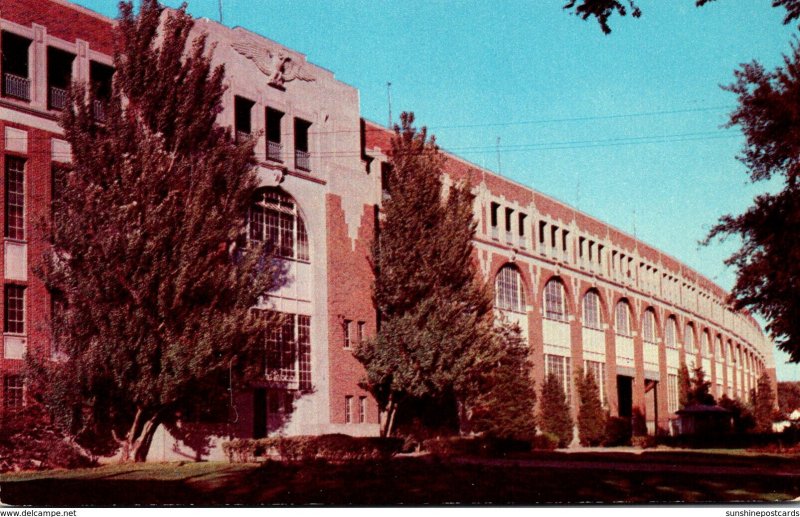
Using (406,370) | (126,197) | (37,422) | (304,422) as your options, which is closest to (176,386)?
(37,422)

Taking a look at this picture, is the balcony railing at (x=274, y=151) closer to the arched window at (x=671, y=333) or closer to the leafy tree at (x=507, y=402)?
the leafy tree at (x=507, y=402)

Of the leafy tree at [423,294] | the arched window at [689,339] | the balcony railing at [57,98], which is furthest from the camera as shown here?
the arched window at [689,339]

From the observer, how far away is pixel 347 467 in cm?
2408

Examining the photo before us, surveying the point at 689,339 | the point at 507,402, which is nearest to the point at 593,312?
the point at 689,339

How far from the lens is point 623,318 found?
63125 millimetres

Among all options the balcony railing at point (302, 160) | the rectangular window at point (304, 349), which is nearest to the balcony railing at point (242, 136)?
the balcony railing at point (302, 160)

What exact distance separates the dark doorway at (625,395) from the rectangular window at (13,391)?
45032 mm

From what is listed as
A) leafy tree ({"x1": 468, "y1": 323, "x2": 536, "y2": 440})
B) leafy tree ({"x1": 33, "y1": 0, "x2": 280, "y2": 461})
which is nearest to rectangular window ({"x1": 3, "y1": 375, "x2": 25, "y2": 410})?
leafy tree ({"x1": 33, "y1": 0, "x2": 280, "y2": 461})

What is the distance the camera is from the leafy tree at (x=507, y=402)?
41406 millimetres

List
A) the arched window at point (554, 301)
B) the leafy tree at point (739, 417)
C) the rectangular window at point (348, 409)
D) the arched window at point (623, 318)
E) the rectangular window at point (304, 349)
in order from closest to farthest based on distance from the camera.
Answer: the rectangular window at point (304, 349)
the rectangular window at point (348, 409)
the arched window at point (554, 301)
the leafy tree at point (739, 417)
the arched window at point (623, 318)

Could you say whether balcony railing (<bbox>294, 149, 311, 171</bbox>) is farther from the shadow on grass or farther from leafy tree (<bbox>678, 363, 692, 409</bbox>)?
leafy tree (<bbox>678, 363, 692, 409</bbox>)

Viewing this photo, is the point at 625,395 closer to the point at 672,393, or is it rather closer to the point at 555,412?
the point at 672,393

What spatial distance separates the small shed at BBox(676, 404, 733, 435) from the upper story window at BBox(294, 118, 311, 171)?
25.4m

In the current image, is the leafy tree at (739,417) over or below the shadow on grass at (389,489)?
below
